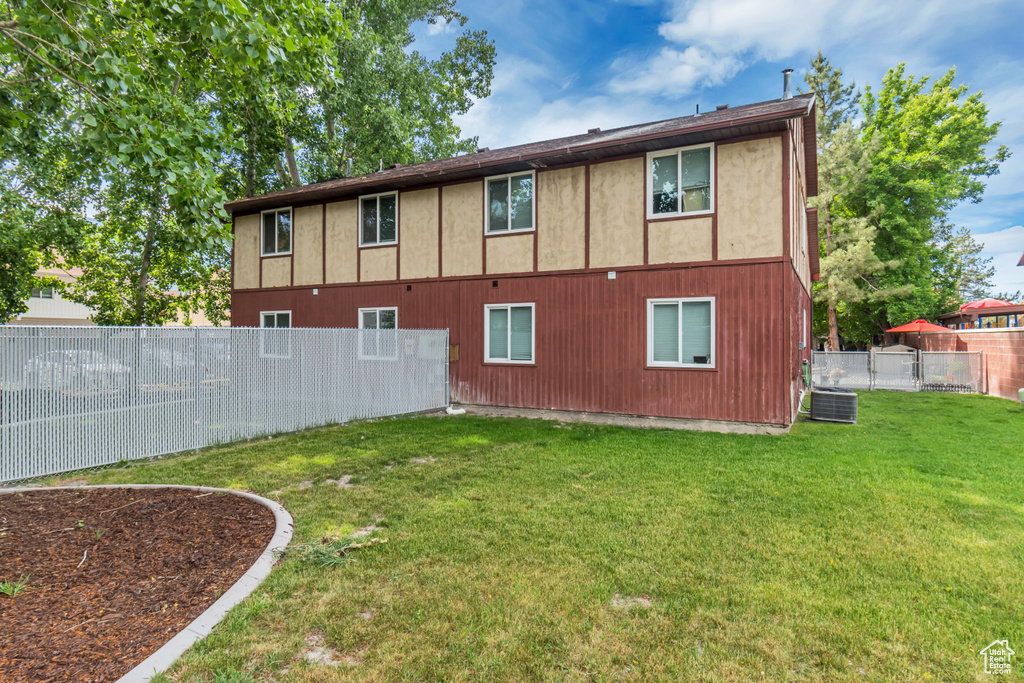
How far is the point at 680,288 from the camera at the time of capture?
9.18m

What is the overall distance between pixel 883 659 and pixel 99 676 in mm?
3723

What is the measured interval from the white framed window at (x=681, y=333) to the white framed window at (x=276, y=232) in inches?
390

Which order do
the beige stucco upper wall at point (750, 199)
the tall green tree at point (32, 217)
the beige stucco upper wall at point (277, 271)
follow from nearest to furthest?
the beige stucco upper wall at point (750, 199)
the tall green tree at point (32, 217)
the beige stucco upper wall at point (277, 271)

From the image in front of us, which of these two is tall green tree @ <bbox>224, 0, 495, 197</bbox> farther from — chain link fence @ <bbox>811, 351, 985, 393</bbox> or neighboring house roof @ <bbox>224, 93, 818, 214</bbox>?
chain link fence @ <bbox>811, 351, 985, 393</bbox>

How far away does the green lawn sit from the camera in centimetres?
245

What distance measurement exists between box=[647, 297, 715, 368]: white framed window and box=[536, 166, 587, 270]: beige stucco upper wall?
189cm

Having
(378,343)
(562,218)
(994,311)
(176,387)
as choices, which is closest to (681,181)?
(562,218)

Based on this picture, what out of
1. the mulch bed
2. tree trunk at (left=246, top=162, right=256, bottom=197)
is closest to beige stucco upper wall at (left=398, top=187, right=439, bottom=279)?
the mulch bed

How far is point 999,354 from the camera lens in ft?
45.9

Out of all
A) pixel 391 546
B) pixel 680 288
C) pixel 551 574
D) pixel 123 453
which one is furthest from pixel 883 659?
pixel 123 453

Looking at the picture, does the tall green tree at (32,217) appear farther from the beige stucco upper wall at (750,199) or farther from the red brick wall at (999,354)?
the red brick wall at (999,354)

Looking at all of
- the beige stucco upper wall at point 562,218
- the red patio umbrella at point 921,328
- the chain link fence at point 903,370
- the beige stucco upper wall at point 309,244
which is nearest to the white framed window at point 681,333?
the beige stucco upper wall at point 562,218

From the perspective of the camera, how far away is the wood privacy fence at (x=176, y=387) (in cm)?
570

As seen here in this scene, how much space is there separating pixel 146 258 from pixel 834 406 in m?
21.6
